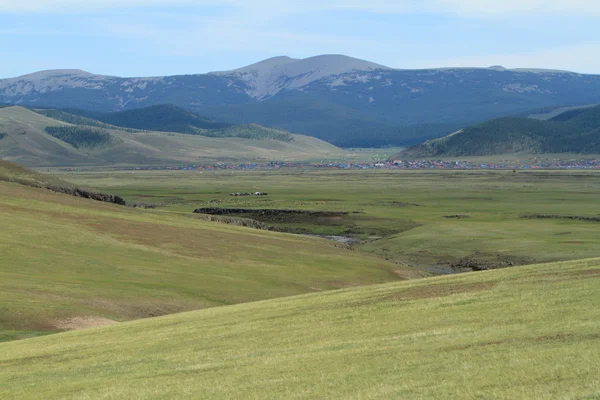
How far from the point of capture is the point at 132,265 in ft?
210

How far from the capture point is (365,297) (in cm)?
3712

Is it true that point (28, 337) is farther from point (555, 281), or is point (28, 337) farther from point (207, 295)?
point (555, 281)

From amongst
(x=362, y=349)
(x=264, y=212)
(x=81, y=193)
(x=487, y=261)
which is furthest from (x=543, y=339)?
(x=264, y=212)

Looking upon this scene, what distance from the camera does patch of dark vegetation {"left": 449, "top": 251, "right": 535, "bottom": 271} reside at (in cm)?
8194

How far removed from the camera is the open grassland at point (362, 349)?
19.8 meters

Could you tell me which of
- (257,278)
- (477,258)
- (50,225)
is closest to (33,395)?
(257,278)

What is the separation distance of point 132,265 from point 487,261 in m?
35.7

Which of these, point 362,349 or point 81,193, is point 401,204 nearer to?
point 81,193

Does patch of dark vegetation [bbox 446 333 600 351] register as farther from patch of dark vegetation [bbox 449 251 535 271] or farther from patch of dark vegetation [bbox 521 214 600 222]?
patch of dark vegetation [bbox 521 214 600 222]

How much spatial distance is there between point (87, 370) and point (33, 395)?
356 centimetres

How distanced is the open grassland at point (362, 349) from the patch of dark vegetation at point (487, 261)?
142ft

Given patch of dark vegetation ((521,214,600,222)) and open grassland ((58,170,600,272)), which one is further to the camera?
patch of dark vegetation ((521,214,600,222))

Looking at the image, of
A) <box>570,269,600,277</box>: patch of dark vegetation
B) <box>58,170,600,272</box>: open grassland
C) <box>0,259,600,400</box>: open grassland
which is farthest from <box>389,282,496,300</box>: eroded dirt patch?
<box>58,170,600,272</box>: open grassland

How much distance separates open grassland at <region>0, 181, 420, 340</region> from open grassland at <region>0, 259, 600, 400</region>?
9755 mm
